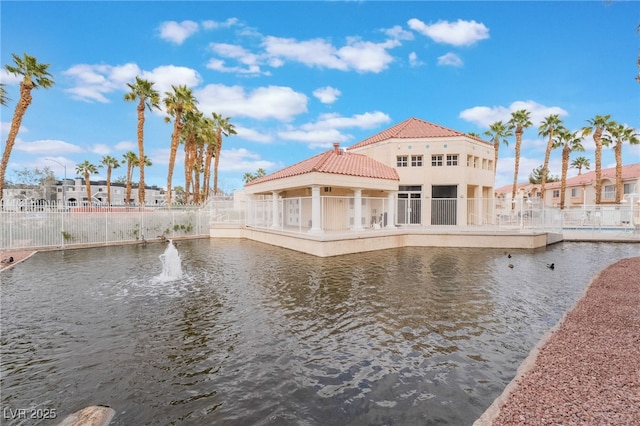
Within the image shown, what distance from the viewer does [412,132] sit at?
87.1 feet

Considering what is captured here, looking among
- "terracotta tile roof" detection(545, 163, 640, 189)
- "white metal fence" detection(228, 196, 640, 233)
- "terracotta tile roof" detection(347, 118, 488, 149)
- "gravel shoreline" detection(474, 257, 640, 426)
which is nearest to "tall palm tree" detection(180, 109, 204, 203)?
"white metal fence" detection(228, 196, 640, 233)

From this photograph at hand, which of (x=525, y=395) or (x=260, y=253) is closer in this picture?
(x=525, y=395)

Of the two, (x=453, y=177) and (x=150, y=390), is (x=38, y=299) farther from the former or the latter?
(x=453, y=177)

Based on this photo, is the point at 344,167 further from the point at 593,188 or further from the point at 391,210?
the point at 593,188

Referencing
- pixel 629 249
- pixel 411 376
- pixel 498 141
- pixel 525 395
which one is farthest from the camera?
pixel 498 141

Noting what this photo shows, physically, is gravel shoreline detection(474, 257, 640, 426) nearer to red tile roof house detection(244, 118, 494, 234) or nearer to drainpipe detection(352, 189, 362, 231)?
drainpipe detection(352, 189, 362, 231)

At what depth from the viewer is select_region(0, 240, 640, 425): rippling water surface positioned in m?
4.31

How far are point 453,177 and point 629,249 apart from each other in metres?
11.2

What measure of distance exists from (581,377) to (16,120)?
27.8 m

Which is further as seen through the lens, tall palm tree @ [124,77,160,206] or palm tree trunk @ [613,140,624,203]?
palm tree trunk @ [613,140,624,203]

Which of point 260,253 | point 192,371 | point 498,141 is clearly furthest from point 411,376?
point 498,141

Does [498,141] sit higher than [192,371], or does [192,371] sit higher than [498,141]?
[498,141]

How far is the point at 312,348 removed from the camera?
596 centimetres

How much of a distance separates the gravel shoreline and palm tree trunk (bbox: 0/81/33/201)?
87.1ft
